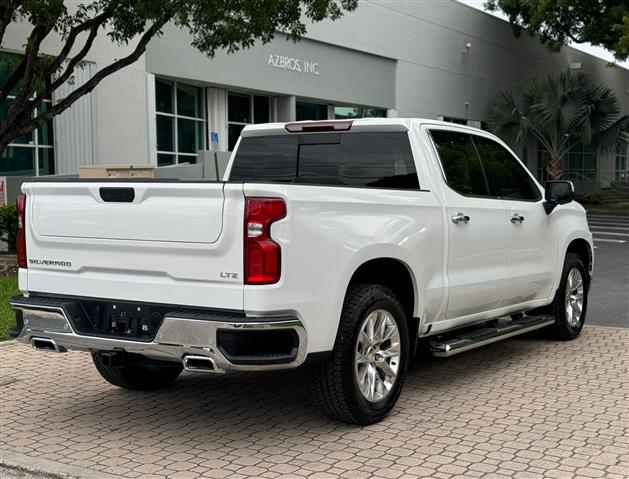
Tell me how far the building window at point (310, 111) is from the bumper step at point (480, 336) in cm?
1785

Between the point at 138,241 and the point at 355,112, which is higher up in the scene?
the point at 355,112

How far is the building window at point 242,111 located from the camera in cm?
2186

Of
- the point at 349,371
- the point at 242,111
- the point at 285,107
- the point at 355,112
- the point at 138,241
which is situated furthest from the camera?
the point at 355,112

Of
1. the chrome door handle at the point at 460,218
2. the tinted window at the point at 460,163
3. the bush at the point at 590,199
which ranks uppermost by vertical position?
the tinted window at the point at 460,163

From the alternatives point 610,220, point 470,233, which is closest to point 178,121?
point 610,220

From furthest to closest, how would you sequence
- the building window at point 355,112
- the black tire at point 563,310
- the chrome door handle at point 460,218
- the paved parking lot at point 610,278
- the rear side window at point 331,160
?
the building window at point 355,112
the paved parking lot at point 610,278
the black tire at point 563,310
the rear side window at point 331,160
the chrome door handle at point 460,218

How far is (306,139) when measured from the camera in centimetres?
628

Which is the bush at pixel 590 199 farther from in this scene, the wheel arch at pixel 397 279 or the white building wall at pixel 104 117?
the wheel arch at pixel 397 279

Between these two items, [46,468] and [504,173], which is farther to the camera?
[504,173]

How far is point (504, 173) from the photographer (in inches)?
268

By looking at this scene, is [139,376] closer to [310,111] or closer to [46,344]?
[46,344]

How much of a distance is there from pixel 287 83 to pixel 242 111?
1.57m

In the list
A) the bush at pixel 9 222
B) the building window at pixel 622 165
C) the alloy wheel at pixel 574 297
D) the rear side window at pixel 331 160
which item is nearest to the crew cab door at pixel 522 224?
the alloy wheel at pixel 574 297

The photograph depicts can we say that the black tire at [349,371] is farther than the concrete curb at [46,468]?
Yes
